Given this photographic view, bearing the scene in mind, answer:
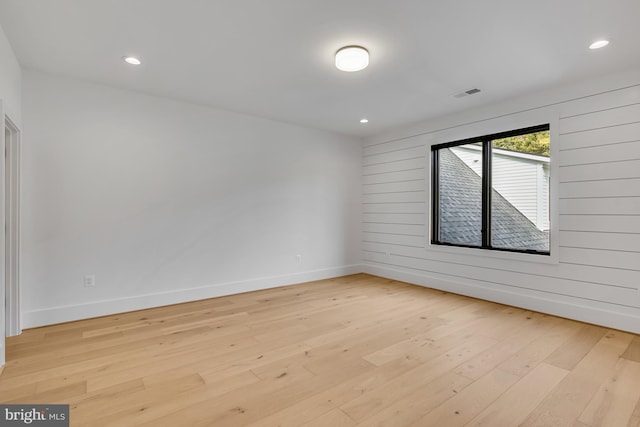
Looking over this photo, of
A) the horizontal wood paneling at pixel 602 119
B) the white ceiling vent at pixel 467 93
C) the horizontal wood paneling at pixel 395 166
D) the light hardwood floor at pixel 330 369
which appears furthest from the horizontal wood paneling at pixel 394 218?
the horizontal wood paneling at pixel 602 119

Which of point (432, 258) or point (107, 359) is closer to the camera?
point (107, 359)

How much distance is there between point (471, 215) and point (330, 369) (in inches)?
126

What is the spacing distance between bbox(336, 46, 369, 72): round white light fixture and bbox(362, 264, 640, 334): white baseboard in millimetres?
3263

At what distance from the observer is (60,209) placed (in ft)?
10.8

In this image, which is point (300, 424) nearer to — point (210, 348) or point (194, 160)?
point (210, 348)

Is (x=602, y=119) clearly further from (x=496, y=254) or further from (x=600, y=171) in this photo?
(x=496, y=254)

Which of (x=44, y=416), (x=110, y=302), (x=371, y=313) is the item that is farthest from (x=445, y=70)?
(x=110, y=302)

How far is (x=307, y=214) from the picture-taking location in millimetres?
5234

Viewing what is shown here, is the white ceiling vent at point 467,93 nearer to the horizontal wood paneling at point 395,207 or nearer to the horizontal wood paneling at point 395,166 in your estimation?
the horizontal wood paneling at point 395,166

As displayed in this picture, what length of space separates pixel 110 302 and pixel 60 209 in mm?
1136

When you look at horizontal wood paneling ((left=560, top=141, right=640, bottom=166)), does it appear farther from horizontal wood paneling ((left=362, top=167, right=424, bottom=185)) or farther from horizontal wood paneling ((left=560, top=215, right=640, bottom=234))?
horizontal wood paneling ((left=362, top=167, right=424, bottom=185))

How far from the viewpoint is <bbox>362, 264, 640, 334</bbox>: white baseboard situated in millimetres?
3062

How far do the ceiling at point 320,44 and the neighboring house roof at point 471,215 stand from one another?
1128 mm

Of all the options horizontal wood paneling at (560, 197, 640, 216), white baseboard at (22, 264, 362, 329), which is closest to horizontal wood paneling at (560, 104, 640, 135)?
horizontal wood paneling at (560, 197, 640, 216)
